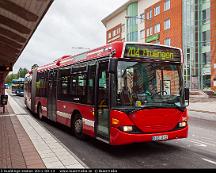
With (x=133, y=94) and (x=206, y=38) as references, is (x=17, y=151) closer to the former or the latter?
(x=133, y=94)

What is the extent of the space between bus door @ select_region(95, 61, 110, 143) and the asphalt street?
1.79 feet

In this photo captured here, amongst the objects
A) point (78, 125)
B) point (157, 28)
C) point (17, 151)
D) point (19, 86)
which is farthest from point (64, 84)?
point (157, 28)

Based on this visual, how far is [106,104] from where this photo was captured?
24.1 feet

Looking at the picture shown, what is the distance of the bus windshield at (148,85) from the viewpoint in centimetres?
707

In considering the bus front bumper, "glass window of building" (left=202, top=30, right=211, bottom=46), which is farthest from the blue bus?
the bus front bumper

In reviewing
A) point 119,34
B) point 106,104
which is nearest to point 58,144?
point 106,104

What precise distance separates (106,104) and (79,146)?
193 centimetres

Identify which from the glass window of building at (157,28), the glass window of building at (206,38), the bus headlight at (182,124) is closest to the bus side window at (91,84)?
the bus headlight at (182,124)

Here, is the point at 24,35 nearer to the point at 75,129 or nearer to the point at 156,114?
the point at 75,129

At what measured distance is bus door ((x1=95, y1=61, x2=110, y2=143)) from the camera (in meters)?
7.36

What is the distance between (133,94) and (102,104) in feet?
3.20

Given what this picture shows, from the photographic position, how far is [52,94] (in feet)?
40.0

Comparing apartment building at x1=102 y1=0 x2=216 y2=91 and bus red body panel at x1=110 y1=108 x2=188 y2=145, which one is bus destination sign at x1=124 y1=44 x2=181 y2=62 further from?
apartment building at x1=102 y1=0 x2=216 y2=91

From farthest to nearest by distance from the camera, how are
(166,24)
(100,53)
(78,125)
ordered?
(166,24) → (78,125) → (100,53)
